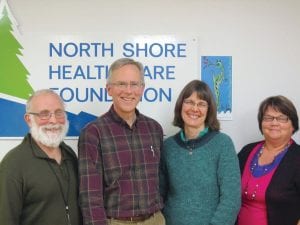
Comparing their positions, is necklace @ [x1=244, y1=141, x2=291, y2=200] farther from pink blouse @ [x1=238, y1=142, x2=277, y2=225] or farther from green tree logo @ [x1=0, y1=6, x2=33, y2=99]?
green tree logo @ [x1=0, y1=6, x2=33, y2=99]

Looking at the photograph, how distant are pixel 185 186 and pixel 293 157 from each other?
2.26 ft

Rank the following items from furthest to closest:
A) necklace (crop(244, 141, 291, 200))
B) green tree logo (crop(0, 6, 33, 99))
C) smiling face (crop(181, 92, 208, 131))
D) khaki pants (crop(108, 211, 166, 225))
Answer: green tree logo (crop(0, 6, 33, 99))
necklace (crop(244, 141, 291, 200))
smiling face (crop(181, 92, 208, 131))
khaki pants (crop(108, 211, 166, 225))

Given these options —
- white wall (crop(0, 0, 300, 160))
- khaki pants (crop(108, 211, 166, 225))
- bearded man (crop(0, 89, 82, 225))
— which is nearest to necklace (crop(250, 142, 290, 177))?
white wall (crop(0, 0, 300, 160))

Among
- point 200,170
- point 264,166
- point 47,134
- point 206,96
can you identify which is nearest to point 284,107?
point 264,166

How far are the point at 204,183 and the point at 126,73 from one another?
72 cm

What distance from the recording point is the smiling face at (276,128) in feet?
7.20

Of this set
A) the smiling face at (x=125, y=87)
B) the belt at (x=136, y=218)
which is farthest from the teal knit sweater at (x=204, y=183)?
the smiling face at (x=125, y=87)

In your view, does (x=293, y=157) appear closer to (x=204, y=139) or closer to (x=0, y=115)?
(x=204, y=139)

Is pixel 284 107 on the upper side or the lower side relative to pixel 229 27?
lower

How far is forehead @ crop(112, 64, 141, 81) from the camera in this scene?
1.91 m

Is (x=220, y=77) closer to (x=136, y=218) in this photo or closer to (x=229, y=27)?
(x=229, y=27)

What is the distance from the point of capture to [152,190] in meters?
1.94

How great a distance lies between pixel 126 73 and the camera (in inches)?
75.4

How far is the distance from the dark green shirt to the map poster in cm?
123
